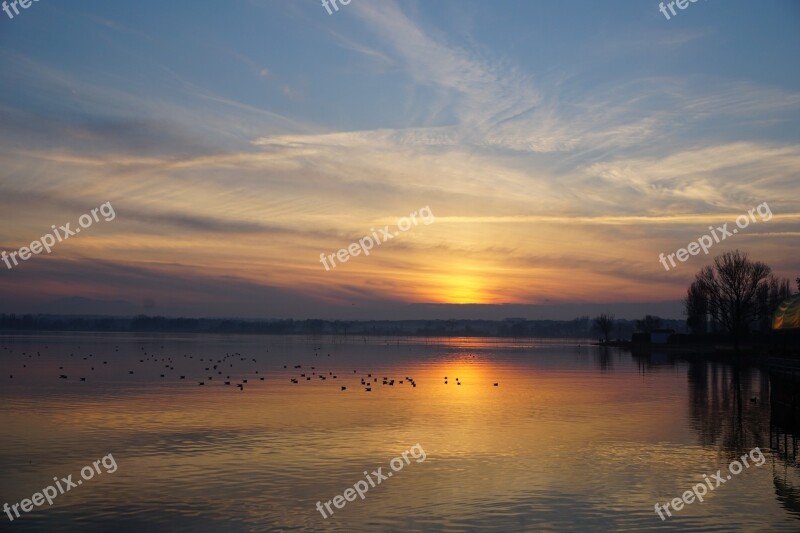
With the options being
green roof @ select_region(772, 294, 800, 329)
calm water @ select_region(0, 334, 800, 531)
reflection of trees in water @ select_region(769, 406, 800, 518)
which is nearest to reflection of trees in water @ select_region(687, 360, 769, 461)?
calm water @ select_region(0, 334, 800, 531)

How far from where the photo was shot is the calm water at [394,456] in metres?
19.0

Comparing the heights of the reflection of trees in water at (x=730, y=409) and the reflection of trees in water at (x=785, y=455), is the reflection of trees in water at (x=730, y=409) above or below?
above

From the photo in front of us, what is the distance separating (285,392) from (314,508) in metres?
33.7

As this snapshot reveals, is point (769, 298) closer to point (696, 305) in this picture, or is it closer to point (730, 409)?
point (696, 305)

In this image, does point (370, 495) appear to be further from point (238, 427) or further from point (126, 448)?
point (238, 427)

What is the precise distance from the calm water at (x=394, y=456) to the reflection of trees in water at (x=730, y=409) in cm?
22

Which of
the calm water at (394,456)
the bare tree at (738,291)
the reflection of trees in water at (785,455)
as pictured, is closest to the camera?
the calm water at (394,456)

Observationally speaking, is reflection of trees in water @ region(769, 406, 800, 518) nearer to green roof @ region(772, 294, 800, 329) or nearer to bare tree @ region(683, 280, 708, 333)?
green roof @ region(772, 294, 800, 329)

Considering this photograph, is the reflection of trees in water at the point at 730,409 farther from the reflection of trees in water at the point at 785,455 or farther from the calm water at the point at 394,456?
the reflection of trees in water at the point at 785,455

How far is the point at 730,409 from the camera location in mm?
41938

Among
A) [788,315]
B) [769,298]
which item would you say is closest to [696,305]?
[769,298]

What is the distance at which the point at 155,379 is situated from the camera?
63.1m

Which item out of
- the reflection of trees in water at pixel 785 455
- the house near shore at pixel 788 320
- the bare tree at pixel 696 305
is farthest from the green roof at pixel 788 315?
the bare tree at pixel 696 305

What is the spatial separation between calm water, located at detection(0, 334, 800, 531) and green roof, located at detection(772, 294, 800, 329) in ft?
17.3
